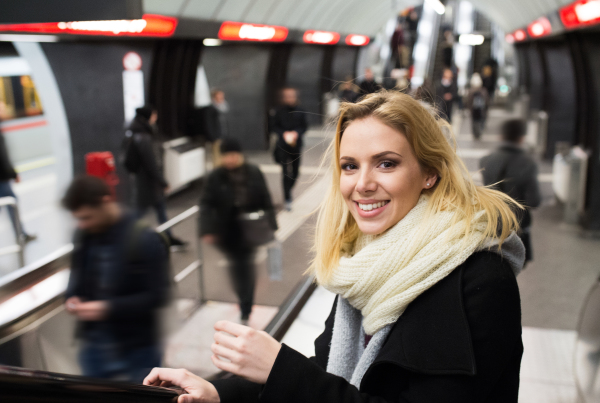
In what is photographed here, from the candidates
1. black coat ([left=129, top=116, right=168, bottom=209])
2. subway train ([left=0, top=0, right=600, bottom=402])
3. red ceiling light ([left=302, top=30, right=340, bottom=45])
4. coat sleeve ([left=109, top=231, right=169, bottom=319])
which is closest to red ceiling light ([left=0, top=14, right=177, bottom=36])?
subway train ([left=0, top=0, right=600, bottom=402])

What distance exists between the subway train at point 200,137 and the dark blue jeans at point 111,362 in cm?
30

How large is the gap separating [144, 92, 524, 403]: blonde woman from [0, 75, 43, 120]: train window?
31.8 ft

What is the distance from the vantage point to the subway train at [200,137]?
11.3 feet

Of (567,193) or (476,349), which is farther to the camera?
(567,193)

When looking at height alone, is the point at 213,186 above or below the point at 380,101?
below

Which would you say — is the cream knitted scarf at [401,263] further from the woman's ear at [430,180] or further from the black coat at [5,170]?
the black coat at [5,170]

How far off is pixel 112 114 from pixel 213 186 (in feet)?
14.1

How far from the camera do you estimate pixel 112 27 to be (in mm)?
5742

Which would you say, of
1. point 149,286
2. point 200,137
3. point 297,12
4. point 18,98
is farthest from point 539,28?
point 149,286

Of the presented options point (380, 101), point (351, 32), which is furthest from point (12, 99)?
point (351, 32)

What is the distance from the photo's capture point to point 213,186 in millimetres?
4844

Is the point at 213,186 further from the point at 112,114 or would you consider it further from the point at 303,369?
the point at 112,114

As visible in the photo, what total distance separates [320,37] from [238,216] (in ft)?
37.0

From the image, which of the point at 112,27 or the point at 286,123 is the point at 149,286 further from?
the point at 286,123
